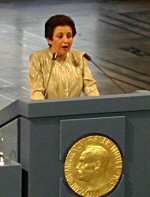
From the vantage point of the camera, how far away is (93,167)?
652 centimetres

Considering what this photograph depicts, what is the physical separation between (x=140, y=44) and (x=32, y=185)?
389 inches

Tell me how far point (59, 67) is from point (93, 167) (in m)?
1.11

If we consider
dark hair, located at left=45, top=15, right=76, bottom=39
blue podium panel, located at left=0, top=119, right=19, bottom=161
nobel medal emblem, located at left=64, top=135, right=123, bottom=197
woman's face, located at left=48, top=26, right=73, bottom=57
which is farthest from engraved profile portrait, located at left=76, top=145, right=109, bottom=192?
dark hair, located at left=45, top=15, right=76, bottom=39

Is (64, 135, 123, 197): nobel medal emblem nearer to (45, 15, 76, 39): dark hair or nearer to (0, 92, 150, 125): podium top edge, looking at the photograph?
(0, 92, 150, 125): podium top edge

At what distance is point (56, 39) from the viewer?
7141mm

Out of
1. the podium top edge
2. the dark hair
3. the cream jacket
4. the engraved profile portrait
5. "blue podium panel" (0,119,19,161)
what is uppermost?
the dark hair

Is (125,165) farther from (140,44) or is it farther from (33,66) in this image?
(140,44)

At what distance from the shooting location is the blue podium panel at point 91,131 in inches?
251

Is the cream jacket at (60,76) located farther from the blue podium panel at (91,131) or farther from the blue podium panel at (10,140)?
the blue podium panel at (91,131)

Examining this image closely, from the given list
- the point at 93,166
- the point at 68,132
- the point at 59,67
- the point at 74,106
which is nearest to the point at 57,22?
the point at 59,67

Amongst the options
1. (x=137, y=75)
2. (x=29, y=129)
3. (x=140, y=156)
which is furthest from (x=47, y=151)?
(x=137, y=75)

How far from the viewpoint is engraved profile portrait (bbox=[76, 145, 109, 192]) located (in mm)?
6477

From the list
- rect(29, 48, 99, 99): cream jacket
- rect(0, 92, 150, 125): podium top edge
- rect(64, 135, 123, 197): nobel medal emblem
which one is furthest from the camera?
rect(29, 48, 99, 99): cream jacket

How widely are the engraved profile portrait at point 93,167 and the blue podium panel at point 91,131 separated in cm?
10
